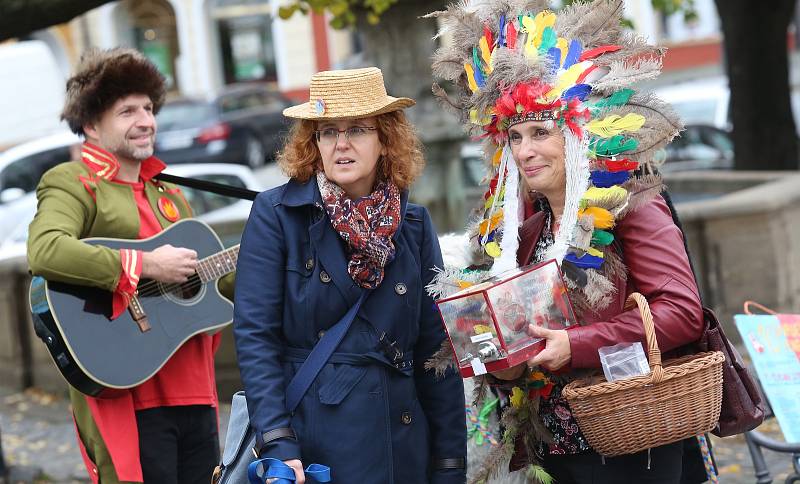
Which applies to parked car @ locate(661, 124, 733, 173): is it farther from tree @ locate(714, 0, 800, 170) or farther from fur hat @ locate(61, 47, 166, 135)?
fur hat @ locate(61, 47, 166, 135)

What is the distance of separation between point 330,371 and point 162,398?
111 cm

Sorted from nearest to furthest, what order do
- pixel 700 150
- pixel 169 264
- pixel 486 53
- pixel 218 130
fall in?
pixel 486 53, pixel 169 264, pixel 700 150, pixel 218 130

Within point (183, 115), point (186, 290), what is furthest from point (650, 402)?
point (183, 115)

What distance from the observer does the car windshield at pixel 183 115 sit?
2150 cm

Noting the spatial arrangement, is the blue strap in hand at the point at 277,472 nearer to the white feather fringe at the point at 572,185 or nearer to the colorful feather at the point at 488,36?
the white feather fringe at the point at 572,185

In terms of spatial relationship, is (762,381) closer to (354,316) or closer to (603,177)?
(603,177)

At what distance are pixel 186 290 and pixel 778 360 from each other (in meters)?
2.11

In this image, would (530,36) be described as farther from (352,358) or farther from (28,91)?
(28,91)

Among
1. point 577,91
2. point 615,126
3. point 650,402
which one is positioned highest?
point 577,91

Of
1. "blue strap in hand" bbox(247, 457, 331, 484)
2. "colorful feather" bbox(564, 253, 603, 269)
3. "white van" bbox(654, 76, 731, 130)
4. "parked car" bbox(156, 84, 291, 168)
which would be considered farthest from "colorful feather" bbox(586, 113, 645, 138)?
"parked car" bbox(156, 84, 291, 168)

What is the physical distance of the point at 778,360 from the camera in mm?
4047

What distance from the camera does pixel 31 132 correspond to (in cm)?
1848

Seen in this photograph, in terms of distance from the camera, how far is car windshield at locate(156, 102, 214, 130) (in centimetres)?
2150

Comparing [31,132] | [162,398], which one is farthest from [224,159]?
[162,398]
